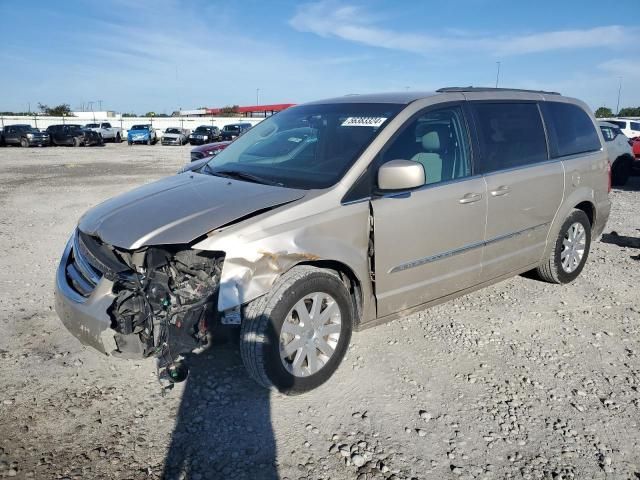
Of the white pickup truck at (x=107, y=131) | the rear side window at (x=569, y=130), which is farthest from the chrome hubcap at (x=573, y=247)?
the white pickup truck at (x=107, y=131)

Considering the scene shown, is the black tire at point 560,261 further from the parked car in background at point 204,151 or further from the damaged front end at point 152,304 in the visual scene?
A: the parked car in background at point 204,151

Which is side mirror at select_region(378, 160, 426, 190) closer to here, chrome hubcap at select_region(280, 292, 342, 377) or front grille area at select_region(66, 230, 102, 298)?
chrome hubcap at select_region(280, 292, 342, 377)

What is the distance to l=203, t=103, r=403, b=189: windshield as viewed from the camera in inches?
139

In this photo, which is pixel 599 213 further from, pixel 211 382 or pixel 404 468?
pixel 211 382

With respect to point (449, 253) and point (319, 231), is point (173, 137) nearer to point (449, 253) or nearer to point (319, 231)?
point (449, 253)

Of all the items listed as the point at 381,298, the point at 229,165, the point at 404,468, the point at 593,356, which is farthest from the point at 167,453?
the point at 593,356

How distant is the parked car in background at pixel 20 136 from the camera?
30.5 meters

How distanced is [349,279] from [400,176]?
77 centimetres

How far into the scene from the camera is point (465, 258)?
4008mm

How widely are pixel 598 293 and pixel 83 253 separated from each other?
15.4ft

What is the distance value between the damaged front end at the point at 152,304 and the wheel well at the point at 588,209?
4.01 metres

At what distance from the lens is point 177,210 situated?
10.3ft

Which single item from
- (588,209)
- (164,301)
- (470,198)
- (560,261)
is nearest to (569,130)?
(588,209)

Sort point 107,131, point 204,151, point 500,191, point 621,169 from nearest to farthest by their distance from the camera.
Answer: point 500,191, point 204,151, point 621,169, point 107,131
